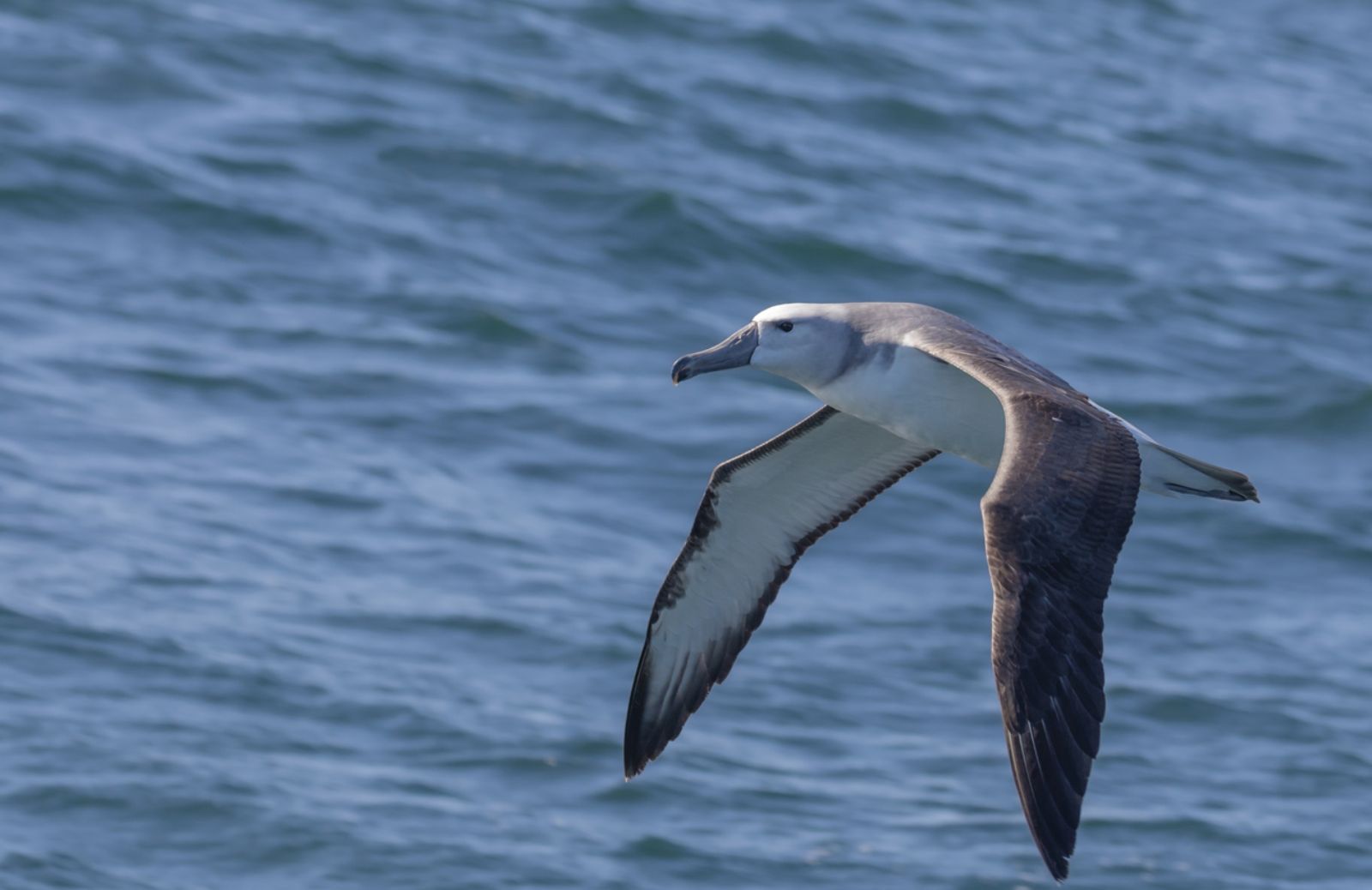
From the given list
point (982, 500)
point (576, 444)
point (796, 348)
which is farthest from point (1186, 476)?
point (576, 444)

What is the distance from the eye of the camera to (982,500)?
7.12m

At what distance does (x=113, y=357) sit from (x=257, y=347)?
3.64 feet

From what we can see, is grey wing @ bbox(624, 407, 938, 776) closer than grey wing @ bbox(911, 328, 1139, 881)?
No

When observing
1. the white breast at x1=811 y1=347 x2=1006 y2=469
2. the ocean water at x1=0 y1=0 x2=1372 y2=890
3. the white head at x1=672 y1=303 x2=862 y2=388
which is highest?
the white head at x1=672 y1=303 x2=862 y2=388

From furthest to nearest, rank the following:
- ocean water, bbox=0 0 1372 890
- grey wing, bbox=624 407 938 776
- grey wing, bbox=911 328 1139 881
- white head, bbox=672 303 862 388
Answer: ocean water, bbox=0 0 1372 890 < grey wing, bbox=624 407 938 776 < white head, bbox=672 303 862 388 < grey wing, bbox=911 328 1139 881

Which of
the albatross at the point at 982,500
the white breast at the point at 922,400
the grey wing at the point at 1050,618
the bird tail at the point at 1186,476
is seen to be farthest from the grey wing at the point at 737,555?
the grey wing at the point at 1050,618

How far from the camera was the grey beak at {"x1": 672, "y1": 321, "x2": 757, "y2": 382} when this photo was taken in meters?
8.59

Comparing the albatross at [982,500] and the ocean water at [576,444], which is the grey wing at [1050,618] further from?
the ocean water at [576,444]

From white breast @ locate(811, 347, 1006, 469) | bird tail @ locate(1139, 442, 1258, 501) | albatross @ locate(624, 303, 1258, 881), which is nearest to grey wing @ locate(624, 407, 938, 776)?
albatross @ locate(624, 303, 1258, 881)

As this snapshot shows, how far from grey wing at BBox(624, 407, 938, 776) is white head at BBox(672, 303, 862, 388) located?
1.05m

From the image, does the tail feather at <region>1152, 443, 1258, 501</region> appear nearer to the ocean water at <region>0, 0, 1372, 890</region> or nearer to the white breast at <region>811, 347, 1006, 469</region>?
the white breast at <region>811, 347, 1006, 469</region>

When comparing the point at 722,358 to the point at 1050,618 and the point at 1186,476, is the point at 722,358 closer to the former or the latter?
the point at 1186,476

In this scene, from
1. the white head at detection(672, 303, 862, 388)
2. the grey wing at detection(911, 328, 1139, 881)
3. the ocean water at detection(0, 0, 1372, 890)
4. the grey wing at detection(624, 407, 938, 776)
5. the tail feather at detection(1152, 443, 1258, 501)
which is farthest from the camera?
the ocean water at detection(0, 0, 1372, 890)

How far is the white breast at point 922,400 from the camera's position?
862cm
